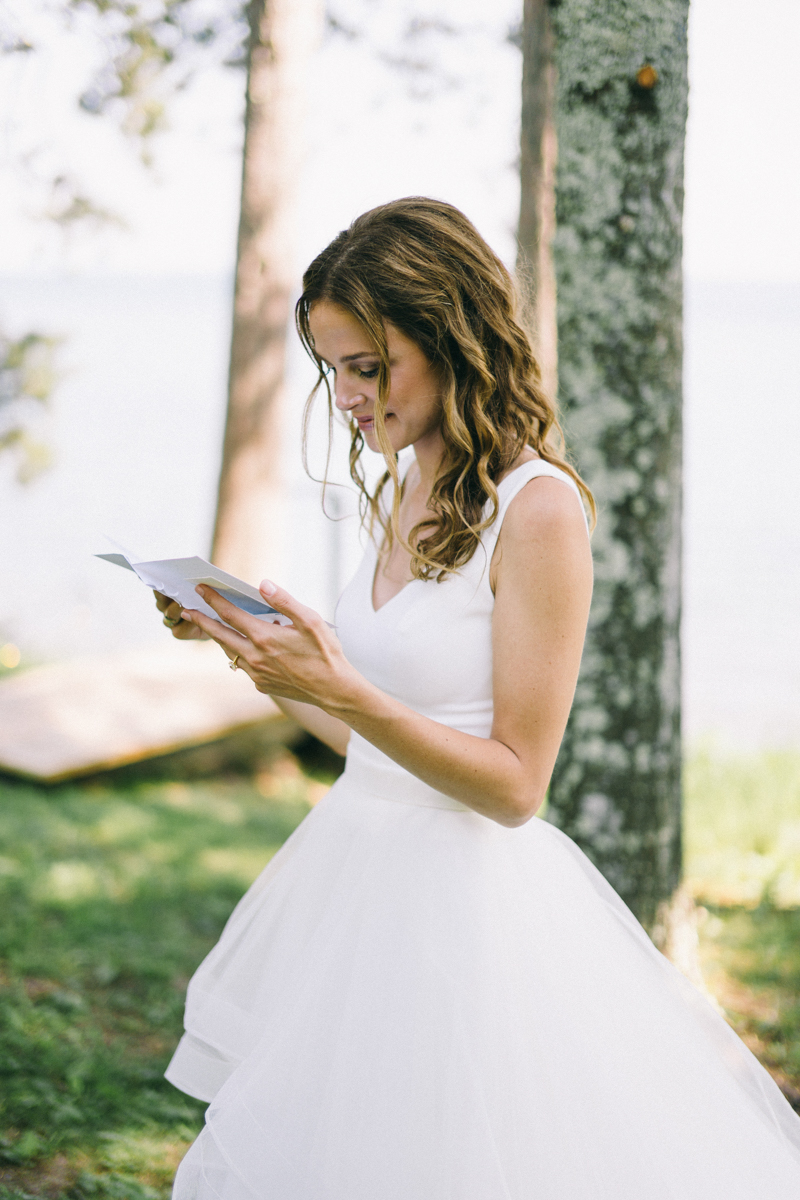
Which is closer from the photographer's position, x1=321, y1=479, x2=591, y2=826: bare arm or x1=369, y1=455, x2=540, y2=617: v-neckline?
x1=321, y1=479, x2=591, y2=826: bare arm

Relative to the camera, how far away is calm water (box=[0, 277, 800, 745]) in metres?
9.52

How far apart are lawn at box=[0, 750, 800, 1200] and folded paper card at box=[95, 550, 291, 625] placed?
1.59 meters

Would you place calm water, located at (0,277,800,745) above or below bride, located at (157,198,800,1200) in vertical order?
above

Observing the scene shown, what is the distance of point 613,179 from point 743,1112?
237 centimetres

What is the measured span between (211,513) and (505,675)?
10.2 metres

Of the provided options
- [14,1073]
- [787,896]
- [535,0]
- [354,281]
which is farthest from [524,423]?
[535,0]

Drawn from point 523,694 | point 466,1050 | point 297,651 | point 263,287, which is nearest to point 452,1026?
point 466,1050

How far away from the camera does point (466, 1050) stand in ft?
5.54

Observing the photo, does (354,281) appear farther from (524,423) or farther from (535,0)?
(535,0)

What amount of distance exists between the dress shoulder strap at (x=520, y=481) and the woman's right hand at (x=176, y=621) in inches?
24.4

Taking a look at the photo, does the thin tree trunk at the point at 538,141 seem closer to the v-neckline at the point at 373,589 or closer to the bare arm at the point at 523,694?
the v-neckline at the point at 373,589

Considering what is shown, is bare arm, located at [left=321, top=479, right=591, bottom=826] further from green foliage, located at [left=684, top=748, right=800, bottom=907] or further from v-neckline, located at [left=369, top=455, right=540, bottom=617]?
green foliage, located at [left=684, top=748, right=800, bottom=907]

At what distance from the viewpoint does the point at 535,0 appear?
5.65m

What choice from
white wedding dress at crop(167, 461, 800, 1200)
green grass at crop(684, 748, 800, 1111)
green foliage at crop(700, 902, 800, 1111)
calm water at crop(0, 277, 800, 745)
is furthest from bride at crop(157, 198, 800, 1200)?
green grass at crop(684, 748, 800, 1111)
